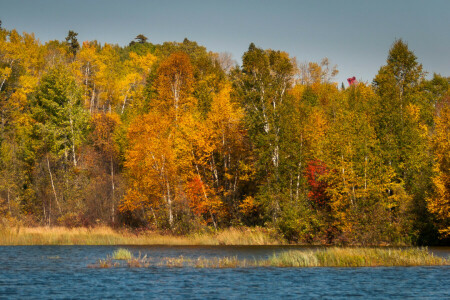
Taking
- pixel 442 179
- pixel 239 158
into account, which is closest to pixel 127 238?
pixel 239 158

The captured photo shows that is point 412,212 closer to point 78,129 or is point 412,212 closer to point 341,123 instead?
point 341,123

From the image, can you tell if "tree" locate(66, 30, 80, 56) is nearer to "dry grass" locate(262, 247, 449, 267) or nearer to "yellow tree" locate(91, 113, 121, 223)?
"yellow tree" locate(91, 113, 121, 223)

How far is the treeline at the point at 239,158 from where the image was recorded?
165ft

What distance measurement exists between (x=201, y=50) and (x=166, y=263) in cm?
6236

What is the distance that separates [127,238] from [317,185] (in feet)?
61.1

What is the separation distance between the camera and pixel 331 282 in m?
28.0

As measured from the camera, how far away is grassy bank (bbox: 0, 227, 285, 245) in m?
51.1

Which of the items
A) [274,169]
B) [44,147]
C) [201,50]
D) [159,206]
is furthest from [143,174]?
[201,50]

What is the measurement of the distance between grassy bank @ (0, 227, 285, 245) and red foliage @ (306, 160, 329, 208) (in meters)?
6.29

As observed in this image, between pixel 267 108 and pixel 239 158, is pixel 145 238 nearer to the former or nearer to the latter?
pixel 239 158

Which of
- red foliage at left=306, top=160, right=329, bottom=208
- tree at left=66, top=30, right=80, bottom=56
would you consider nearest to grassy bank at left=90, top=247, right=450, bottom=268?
red foliage at left=306, top=160, right=329, bottom=208

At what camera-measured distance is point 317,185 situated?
55375 millimetres

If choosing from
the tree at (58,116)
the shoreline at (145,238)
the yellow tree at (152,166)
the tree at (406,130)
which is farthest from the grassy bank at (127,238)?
the tree at (58,116)

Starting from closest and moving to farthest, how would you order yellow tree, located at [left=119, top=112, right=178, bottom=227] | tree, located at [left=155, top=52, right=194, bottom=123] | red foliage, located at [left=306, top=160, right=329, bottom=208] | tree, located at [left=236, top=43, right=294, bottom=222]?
tree, located at [left=236, top=43, right=294, bottom=222]
red foliage, located at [left=306, top=160, right=329, bottom=208]
yellow tree, located at [left=119, top=112, right=178, bottom=227]
tree, located at [left=155, top=52, right=194, bottom=123]
